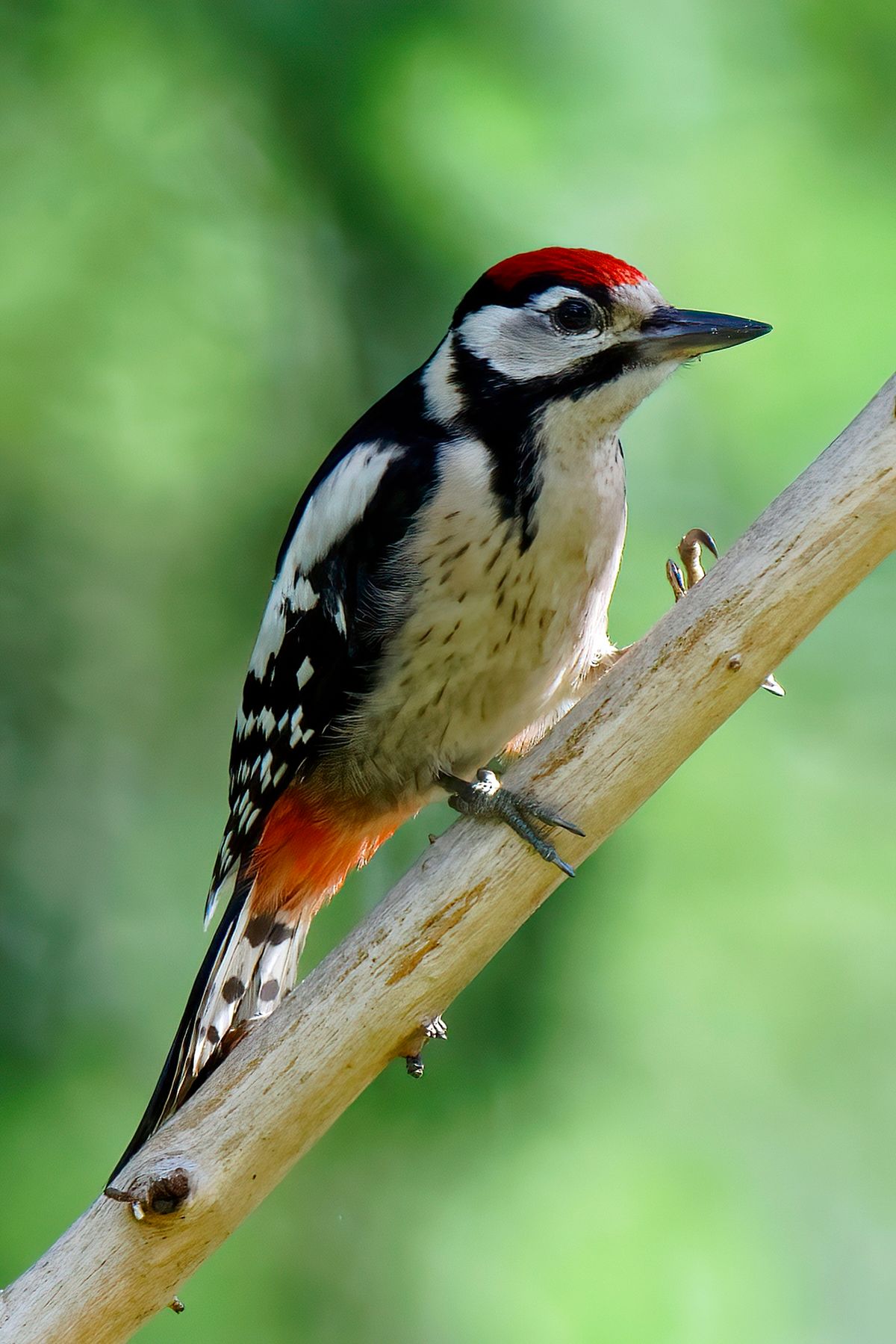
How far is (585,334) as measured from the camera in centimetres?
129

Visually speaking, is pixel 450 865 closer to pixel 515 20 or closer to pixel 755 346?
pixel 755 346

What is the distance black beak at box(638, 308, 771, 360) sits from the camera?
4.06 feet

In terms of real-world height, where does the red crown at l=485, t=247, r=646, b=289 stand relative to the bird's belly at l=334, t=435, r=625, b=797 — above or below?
above

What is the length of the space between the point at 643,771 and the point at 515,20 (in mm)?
2268

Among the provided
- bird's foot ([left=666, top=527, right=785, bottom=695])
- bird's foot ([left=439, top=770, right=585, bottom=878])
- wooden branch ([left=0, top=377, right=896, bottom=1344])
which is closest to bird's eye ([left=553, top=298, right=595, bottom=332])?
bird's foot ([left=666, top=527, right=785, bottom=695])

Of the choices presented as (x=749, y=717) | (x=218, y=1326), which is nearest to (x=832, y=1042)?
(x=749, y=717)

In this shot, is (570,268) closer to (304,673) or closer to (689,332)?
(689,332)

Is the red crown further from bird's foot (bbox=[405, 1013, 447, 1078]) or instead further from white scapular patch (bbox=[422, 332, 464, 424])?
bird's foot (bbox=[405, 1013, 447, 1078])

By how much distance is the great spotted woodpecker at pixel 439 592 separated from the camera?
4.15 ft

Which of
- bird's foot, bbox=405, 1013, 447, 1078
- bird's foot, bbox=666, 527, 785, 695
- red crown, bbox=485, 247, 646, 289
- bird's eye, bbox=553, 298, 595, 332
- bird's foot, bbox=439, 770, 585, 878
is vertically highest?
red crown, bbox=485, 247, 646, 289

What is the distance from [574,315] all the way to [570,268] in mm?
52

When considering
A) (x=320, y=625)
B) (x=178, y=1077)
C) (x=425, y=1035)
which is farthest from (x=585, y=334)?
(x=178, y=1077)

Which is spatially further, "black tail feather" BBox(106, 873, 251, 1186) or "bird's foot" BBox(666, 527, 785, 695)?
"bird's foot" BBox(666, 527, 785, 695)

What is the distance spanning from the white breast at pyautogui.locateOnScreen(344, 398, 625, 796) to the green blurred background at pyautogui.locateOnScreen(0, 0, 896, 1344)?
1.01m
